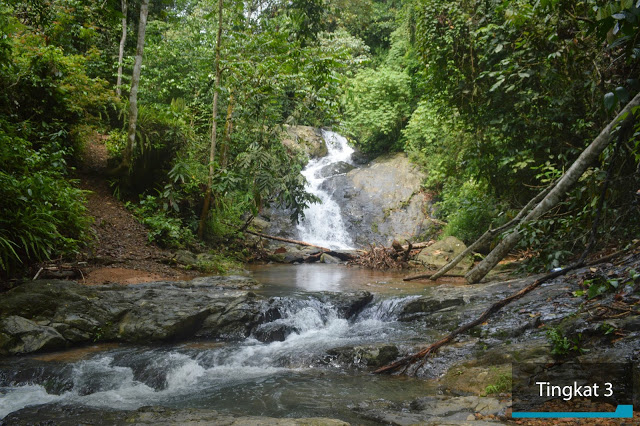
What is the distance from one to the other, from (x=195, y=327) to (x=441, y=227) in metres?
11.4

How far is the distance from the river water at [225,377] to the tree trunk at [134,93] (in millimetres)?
5509

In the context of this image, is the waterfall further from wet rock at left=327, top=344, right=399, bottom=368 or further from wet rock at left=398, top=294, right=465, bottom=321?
wet rock at left=327, top=344, right=399, bottom=368

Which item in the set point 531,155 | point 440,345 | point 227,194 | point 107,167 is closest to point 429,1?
point 531,155

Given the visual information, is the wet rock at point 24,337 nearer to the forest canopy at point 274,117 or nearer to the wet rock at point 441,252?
the forest canopy at point 274,117

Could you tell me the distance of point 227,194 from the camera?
9969mm

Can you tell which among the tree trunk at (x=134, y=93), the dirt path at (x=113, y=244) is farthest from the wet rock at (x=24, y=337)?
the tree trunk at (x=134, y=93)

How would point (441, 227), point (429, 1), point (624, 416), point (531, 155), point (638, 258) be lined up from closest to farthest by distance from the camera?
point (624, 416) → point (638, 258) → point (531, 155) → point (429, 1) → point (441, 227)

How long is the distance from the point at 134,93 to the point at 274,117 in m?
3.21

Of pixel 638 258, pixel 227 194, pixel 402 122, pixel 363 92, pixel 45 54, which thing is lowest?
pixel 638 258

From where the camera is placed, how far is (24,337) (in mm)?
4605

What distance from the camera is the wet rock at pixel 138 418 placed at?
2.84 metres

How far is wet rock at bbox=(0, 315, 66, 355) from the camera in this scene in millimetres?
4484

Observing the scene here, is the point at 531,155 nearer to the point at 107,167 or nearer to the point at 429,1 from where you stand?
the point at 429,1

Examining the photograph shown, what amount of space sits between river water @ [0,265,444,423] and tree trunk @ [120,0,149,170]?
551cm
